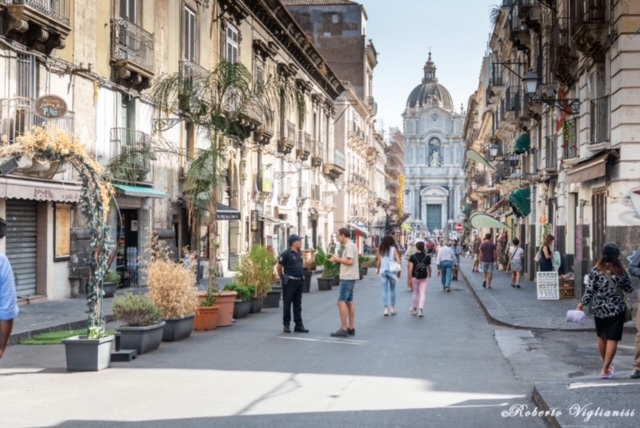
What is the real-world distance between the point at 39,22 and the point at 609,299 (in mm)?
13843

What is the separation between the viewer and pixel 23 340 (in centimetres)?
1502

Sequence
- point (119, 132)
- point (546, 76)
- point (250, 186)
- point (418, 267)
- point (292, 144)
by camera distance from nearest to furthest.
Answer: point (418, 267) → point (119, 132) → point (546, 76) → point (250, 186) → point (292, 144)

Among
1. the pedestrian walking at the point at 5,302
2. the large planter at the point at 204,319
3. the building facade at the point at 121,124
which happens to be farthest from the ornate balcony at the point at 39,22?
the pedestrian walking at the point at 5,302

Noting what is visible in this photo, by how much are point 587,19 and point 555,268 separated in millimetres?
7614

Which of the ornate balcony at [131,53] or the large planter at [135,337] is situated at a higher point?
the ornate balcony at [131,53]

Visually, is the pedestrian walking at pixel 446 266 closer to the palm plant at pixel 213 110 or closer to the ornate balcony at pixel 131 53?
the ornate balcony at pixel 131 53

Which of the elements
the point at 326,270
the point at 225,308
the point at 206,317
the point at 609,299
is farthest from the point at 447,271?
the point at 609,299

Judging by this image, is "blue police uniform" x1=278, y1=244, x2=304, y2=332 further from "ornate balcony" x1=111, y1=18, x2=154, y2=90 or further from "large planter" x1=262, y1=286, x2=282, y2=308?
"ornate balcony" x1=111, y1=18, x2=154, y2=90

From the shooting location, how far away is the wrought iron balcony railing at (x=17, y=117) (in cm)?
1919

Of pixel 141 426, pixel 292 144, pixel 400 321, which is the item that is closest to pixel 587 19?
pixel 400 321

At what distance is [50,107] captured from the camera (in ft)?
64.1

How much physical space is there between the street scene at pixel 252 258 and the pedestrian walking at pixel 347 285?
0.07 metres

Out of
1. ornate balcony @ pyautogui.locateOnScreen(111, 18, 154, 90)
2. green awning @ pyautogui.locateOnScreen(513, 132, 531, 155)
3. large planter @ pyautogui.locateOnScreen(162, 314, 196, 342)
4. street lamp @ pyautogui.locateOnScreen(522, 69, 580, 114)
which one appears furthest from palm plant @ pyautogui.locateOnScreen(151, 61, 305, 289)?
green awning @ pyautogui.locateOnScreen(513, 132, 531, 155)

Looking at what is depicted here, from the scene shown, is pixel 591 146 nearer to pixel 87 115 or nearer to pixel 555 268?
pixel 555 268
